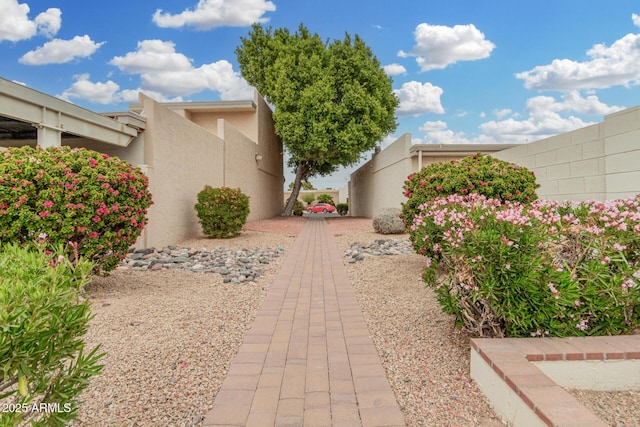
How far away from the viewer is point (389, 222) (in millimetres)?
12039

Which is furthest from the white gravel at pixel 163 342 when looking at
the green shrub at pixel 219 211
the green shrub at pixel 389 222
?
the green shrub at pixel 389 222

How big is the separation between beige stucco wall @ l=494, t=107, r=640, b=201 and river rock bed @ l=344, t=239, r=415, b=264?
341cm

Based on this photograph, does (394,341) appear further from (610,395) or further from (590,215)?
(590,215)

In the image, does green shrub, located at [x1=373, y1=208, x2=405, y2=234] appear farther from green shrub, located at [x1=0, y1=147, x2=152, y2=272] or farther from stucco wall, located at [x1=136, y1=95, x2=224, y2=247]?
green shrub, located at [x1=0, y1=147, x2=152, y2=272]

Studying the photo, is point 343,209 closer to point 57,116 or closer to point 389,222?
point 389,222

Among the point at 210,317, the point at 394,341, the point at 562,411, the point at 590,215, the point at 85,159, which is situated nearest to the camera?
the point at 562,411

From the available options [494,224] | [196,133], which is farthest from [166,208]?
[494,224]

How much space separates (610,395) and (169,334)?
3824 millimetres

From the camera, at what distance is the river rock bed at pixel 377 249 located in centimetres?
836

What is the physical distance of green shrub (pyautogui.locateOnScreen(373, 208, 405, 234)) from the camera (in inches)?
473

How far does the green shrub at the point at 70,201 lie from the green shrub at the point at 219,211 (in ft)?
17.0

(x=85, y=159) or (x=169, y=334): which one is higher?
(x=85, y=159)

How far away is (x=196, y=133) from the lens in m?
11.4

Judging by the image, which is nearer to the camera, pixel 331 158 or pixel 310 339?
pixel 310 339
